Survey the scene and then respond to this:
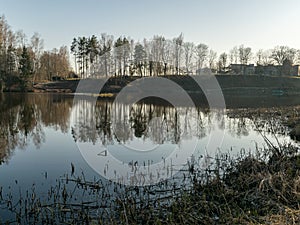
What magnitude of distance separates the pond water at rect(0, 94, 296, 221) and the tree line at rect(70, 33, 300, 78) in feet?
156

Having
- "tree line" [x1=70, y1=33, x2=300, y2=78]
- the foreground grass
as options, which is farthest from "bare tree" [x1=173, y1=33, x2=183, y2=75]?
the foreground grass

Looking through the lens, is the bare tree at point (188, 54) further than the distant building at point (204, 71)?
Yes

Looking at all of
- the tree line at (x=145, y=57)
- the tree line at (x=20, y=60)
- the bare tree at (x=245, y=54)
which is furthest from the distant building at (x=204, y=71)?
the tree line at (x=20, y=60)

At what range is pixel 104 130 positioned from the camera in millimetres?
18688

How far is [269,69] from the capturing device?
83.6m

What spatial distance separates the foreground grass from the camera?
243 inches

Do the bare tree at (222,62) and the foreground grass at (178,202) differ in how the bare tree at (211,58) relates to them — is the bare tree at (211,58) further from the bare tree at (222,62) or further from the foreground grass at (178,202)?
the foreground grass at (178,202)

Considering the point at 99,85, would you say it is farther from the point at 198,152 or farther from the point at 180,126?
the point at 198,152

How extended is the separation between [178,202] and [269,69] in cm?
8509

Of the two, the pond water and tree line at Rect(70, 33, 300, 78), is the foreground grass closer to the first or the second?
the pond water

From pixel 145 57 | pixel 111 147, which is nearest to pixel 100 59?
pixel 145 57

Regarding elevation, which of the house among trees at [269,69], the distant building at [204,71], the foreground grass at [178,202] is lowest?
the foreground grass at [178,202]

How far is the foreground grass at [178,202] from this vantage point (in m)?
6.16

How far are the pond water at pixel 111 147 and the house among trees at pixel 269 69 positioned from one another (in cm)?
6396
